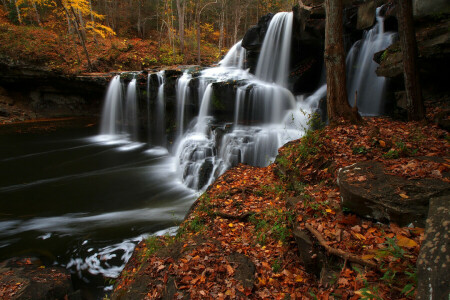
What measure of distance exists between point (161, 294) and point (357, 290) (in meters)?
2.39

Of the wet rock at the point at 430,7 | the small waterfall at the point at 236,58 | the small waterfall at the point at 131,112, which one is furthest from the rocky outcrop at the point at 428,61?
the small waterfall at the point at 131,112

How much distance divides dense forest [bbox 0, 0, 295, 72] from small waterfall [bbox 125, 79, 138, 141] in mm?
4932

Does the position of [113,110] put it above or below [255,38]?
below

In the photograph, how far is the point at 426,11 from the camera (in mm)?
7547

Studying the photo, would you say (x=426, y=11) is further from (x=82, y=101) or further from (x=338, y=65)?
(x=82, y=101)

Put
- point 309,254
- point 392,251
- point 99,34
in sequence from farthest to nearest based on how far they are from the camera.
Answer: point 99,34 → point 309,254 → point 392,251

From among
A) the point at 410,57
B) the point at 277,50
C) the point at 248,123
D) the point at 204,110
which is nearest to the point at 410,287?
the point at 410,57

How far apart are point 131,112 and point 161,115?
2596mm

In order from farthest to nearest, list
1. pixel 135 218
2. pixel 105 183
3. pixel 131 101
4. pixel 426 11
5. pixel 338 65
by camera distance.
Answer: pixel 131 101, pixel 105 183, pixel 426 11, pixel 135 218, pixel 338 65

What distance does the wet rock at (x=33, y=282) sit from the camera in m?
3.99

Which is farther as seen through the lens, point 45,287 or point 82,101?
point 82,101

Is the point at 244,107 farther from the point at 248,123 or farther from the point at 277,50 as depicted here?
the point at 277,50

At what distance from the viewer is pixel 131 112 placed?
53.7ft

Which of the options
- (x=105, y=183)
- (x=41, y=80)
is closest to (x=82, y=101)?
(x=41, y=80)
